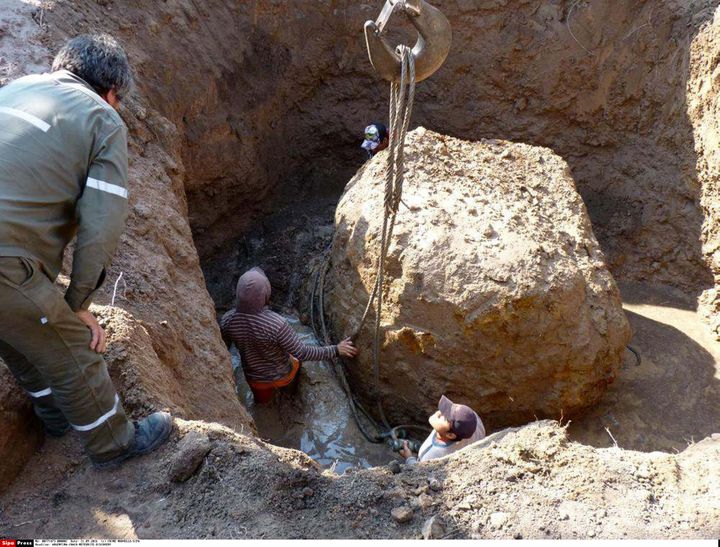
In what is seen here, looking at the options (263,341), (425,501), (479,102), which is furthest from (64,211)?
(479,102)

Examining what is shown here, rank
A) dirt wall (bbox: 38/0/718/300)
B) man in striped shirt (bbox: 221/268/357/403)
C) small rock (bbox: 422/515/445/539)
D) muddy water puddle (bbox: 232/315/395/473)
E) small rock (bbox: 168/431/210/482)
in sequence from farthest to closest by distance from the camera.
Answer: dirt wall (bbox: 38/0/718/300)
muddy water puddle (bbox: 232/315/395/473)
man in striped shirt (bbox: 221/268/357/403)
small rock (bbox: 168/431/210/482)
small rock (bbox: 422/515/445/539)

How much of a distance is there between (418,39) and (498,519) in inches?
86.6

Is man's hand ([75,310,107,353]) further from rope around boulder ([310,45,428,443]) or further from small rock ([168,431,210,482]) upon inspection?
rope around boulder ([310,45,428,443])

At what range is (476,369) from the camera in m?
4.17

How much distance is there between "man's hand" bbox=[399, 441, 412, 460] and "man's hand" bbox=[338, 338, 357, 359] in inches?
27.0

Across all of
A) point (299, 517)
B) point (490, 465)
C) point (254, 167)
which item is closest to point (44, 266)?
point (299, 517)

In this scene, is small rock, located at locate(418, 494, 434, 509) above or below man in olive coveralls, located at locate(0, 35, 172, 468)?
below

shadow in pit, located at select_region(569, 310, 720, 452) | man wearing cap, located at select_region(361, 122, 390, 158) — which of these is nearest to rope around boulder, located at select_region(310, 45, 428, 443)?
man wearing cap, located at select_region(361, 122, 390, 158)

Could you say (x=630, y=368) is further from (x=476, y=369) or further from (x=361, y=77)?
(x=361, y=77)

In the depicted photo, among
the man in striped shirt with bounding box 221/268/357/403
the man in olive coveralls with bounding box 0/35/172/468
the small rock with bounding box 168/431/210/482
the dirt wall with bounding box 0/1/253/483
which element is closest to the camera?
the man in olive coveralls with bounding box 0/35/172/468

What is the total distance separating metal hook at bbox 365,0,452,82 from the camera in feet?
10.3

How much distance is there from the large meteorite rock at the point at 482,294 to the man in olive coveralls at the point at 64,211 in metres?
2.13

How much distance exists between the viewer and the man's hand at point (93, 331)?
239cm

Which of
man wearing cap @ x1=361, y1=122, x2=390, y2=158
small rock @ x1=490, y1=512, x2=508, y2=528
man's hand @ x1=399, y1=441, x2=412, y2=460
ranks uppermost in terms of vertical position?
man wearing cap @ x1=361, y1=122, x2=390, y2=158
